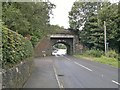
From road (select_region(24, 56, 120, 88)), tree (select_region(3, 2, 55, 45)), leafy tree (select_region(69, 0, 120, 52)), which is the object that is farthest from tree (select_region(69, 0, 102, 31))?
road (select_region(24, 56, 120, 88))

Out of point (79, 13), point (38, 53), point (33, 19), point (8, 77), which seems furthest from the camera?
point (79, 13)

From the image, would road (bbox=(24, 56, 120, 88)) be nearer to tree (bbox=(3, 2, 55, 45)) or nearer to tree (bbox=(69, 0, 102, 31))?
tree (bbox=(3, 2, 55, 45))

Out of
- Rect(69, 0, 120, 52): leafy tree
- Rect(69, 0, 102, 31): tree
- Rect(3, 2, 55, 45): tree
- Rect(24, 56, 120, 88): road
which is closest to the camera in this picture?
Rect(24, 56, 120, 88): road

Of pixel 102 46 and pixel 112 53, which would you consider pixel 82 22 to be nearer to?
pixel 102 46

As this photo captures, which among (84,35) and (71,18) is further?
(71,18)

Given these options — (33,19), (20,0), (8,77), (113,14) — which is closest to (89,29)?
(113,14)

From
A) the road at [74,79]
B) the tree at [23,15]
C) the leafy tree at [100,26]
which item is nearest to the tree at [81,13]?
the leafy tree at [100,26]

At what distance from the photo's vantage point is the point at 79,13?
73.9 metres

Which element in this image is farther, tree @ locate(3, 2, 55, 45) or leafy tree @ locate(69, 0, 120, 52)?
leafy tree @ locate(69, 0, 120, 52)

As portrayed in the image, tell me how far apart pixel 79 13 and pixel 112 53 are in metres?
26.3

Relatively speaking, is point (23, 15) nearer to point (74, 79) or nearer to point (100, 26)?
point (74, 79)

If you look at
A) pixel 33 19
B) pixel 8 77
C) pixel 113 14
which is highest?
pixel 113 14

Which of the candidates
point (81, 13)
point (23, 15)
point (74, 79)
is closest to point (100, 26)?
point (81, 13)

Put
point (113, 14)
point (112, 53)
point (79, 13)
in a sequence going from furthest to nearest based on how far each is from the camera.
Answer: point (79, 13)
point (113, 14)
point (112, 53)
